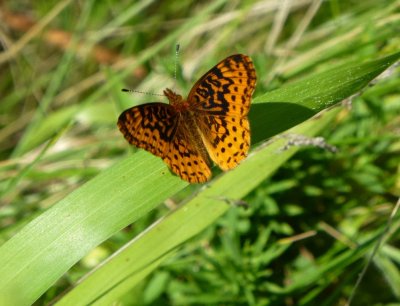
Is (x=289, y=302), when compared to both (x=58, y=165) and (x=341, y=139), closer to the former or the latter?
(x=341, y=139)

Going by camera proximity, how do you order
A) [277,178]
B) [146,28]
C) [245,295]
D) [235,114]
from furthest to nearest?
[146,28], [277,178], [245,295], [235,114]

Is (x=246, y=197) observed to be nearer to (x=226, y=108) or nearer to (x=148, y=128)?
(x=226, y=108)

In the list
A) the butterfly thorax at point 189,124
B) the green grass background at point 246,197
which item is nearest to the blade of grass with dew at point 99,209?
the green grass background at point 246,197

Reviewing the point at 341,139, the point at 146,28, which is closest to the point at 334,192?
the point at 341,139

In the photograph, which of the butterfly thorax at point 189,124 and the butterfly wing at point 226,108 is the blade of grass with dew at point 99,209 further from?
the butterfly thorax at point 189,124

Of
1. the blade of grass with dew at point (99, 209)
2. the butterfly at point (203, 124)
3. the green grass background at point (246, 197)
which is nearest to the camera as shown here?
the blade of grass with dew at point (99, 209)

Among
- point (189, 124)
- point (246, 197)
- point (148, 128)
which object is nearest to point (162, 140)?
point (148, 128)

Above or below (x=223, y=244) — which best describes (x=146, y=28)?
above
